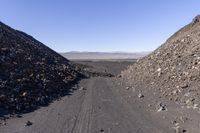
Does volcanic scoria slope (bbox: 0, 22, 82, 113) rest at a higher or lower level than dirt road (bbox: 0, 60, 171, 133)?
higher

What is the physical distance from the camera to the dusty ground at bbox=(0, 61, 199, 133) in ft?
49.4

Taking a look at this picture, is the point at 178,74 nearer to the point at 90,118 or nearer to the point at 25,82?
the point at 90,118

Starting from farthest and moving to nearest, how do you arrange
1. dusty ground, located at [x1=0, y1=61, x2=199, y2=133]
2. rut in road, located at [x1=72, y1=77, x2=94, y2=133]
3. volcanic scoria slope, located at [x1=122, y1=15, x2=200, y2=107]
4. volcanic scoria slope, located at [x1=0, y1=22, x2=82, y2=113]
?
1. volcanic scoria slope, located at [x1=0, y1=22, x2=82, y2=113]
2. volcanic scoria slope, located at [x1=122, y1=15, x2=200, y2=107]
3. rut in road, located at [x1=72, y1=77, x2=94, y2=133]
4. dusty ground, located at [x1=0, y1=61, x2=199, y2=133]

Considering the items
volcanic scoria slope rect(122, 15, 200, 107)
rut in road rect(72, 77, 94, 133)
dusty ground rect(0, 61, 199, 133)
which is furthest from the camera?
volcanic scoria slope rect(122, 15, 200, 107)

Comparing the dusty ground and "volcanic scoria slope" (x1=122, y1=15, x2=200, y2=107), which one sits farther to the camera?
"volcanic scoria slope" (x1=122, y1=15, x2=200, y2=107)

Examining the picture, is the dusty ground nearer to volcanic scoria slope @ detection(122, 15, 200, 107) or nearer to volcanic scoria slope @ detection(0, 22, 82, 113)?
volcanic scoria slope @ detection(122, 15, 200, 107)

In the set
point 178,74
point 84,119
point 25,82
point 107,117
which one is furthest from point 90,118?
point 25,82

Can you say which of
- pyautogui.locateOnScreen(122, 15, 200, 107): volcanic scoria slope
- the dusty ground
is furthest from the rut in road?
pyautogui.locateOnScreen(122, 15, 200, 107): volcanic scoria slope

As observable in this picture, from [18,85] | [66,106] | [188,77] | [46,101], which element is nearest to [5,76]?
[18,85]

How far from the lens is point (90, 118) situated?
17453mm

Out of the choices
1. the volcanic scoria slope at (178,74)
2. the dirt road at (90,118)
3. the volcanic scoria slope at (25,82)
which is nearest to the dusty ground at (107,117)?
the dirt road at (90,118)

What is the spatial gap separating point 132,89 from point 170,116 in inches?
422

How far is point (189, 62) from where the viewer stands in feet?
80.7

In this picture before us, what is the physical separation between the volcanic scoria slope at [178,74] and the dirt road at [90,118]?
7.15 feet
